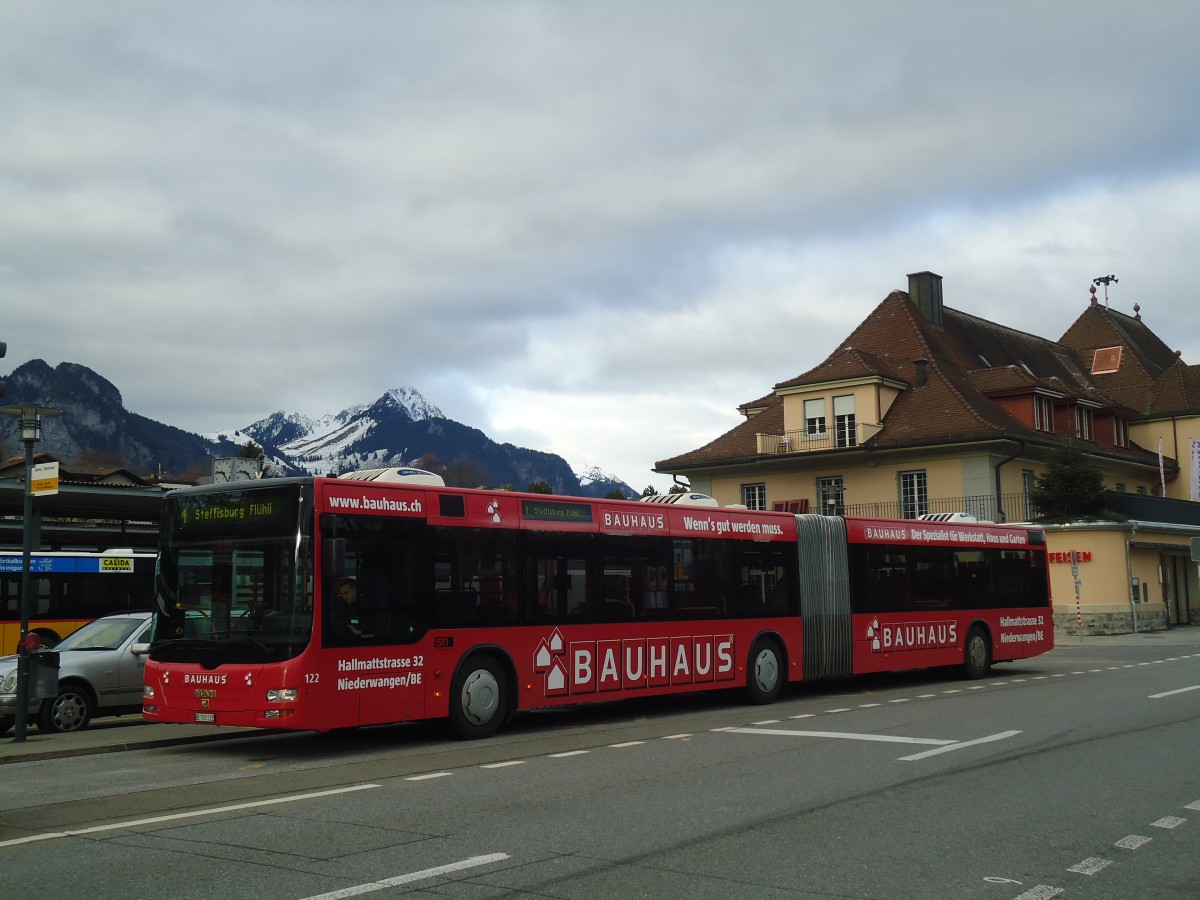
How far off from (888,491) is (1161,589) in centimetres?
1053

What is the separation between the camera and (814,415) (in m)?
49.5

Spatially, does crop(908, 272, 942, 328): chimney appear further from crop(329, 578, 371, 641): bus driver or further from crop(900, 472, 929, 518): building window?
crop(329, 578, 371, 641): bus driver

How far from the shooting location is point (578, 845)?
7711 millimetres

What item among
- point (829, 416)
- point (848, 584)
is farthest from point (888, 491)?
point (848, 584)

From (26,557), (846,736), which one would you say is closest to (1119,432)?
(846,736)

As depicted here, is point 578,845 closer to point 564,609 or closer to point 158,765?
point 158,765

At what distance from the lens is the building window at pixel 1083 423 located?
5159 centimetres

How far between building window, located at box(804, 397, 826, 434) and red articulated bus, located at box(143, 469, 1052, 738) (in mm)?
28860

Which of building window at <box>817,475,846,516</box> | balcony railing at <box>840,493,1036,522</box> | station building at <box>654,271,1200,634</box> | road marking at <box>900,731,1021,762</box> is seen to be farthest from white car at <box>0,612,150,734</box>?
building window at <box>817,475,846,516</box>

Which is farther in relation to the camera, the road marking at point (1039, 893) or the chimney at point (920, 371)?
the chimney at point (920, 371)

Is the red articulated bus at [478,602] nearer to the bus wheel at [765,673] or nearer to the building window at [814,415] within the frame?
the bus wheel at [765,673]

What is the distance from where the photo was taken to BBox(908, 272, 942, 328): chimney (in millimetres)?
54312

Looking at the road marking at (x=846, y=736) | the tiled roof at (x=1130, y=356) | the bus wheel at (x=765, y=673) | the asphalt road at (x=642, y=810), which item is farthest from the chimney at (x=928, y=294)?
the road marking at (x=846, y=736)

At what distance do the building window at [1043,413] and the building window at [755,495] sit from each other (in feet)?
37.7
